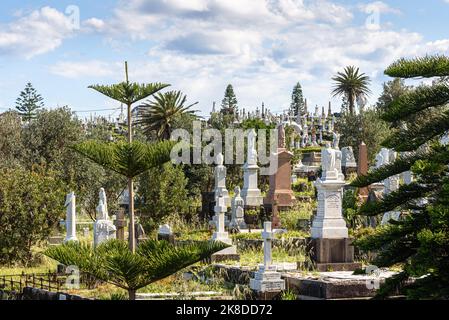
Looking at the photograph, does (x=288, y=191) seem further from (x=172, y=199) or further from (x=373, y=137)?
(x=373, y=137)

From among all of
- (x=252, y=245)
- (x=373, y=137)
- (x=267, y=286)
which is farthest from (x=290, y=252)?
(x=373, y=137)

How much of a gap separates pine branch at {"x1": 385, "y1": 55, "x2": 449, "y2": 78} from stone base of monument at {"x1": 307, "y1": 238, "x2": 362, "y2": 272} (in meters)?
8.45

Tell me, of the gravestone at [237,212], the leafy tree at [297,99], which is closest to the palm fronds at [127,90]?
the gravestone at [237,212]

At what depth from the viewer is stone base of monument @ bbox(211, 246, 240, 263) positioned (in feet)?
60.1

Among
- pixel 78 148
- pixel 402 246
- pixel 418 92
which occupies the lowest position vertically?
pixel 402 246

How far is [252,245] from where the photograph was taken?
20609 millimetres

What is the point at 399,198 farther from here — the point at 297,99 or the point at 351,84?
the point at 297,99

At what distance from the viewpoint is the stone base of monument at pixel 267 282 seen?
13.8m

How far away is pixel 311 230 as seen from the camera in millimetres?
18156

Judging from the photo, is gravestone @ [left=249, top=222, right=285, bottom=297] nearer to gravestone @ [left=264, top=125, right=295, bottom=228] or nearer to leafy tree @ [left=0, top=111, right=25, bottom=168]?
gravestone @ [left=264, top=125, right=295, bottom=228]

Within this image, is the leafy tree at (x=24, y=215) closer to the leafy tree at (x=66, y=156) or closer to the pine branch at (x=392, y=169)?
the leafy tree at (x=66, y=156)

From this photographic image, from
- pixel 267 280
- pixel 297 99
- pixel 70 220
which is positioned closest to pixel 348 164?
pixel 70 220

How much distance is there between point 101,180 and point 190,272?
14.4m

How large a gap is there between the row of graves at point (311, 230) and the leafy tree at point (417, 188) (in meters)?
0.75
